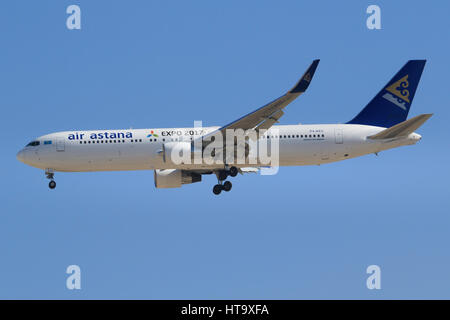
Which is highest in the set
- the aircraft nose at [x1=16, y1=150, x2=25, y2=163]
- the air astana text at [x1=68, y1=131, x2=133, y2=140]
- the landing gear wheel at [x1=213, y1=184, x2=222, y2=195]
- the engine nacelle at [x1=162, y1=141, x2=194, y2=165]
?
the air astana text at [x1=68, y1=131, x2=133, y2=140]

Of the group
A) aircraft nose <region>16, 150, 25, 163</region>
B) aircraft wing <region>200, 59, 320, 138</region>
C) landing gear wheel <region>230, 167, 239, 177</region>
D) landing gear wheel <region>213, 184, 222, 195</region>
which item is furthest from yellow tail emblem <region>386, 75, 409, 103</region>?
aircraft nose <region>16, 150, 25, 163</region>

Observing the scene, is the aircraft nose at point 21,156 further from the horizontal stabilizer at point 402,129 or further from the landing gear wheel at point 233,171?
the horizontal stabilizer at point 402,129

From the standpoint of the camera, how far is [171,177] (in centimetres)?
4069

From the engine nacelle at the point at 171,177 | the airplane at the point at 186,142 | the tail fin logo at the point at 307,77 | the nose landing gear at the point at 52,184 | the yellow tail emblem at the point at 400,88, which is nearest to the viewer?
the tail fin logo at the point at 307,77

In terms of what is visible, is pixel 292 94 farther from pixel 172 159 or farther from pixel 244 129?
pixel 172 159

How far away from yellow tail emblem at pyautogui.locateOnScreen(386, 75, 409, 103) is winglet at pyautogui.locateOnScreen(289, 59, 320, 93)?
37.0ft

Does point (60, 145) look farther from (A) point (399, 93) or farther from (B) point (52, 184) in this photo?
(A) point (399, 93)

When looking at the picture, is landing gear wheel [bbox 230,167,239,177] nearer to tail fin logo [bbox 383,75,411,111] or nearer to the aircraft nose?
tail fin logo [bbox 383,75,411,111]

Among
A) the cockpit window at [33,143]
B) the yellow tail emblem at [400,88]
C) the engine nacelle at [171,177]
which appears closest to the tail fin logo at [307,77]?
the yellow tail emblem at [400,88]

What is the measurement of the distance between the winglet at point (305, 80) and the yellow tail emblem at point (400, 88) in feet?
37.0

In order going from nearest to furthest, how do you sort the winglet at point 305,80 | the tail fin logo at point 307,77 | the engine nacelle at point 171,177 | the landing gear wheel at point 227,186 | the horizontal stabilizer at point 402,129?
the winglet at point 305,80 → the tail fin logo at point 307,77 → the horizontal stabilizer at point 402,129 → the landing gear wheel at point 227,186 → the engine nacelle at point 171,177

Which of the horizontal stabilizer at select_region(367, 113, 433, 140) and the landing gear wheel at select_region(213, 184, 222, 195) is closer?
the horizontal stabilizer at select_region(367, 113, 433, 140)

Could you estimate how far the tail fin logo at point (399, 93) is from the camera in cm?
4066

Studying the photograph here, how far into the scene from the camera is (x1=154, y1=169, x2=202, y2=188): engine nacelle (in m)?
40.7
